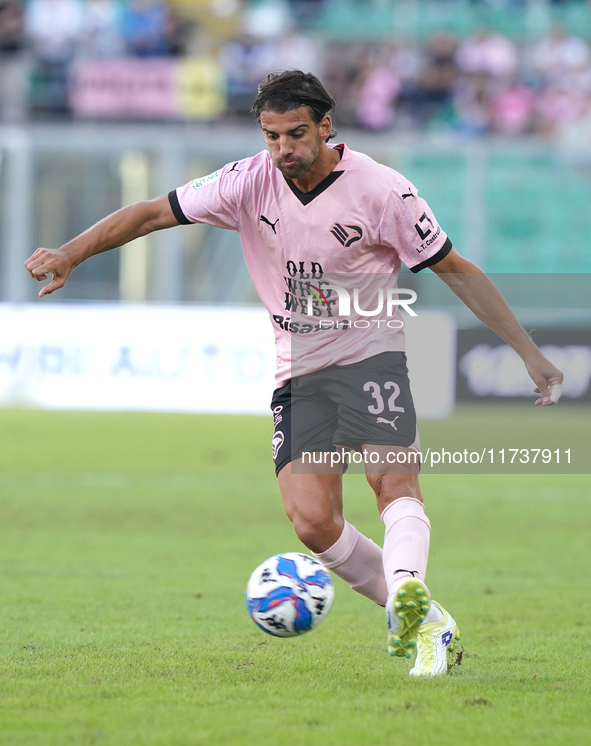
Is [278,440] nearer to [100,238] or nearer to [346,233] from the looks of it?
[346,233]

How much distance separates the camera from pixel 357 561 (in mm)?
4438

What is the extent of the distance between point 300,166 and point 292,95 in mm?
250

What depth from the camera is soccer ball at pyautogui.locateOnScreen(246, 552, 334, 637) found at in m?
4.12

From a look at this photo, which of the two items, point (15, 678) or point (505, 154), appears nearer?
point (15, 678)

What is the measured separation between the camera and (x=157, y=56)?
63.0ft

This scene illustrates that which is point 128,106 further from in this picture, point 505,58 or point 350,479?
point 350,479

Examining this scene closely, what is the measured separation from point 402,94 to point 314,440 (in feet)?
53.6

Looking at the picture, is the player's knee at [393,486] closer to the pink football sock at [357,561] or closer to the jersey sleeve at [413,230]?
the pink football sock at [357,561]

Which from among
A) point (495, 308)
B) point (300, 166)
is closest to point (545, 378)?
point (495, 308)

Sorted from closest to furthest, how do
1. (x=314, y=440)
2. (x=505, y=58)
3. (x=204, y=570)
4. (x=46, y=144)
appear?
(x=314, y=440) → (x=204, y=570) → (x=46, y=144) → (x=505, y=58)

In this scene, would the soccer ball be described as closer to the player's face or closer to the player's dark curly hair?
the player's face

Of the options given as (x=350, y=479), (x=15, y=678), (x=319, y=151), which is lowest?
(x=15, y=678)

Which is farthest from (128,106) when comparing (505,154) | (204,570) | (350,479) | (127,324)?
(204,570)

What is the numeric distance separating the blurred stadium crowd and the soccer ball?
15.5 m
